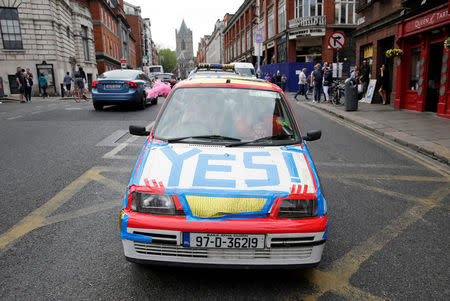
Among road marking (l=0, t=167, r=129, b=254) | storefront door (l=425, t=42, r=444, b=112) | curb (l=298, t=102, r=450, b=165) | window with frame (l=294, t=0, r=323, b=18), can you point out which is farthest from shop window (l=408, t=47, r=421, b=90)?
window with frame (l=294, t=0, r=323, b=18)

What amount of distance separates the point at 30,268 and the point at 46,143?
5562mm

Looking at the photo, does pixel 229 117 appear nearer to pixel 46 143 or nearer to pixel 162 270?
pixel 162 270

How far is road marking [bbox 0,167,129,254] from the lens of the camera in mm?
3361

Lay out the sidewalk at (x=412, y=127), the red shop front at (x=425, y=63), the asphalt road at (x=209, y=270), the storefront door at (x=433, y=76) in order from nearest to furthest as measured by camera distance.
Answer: the asphalt road at (x=209, y=270)
the sidewalk at (x=412, y=127)
the red shop front at (x=425, y=63)
the storefront door at (x=433, y=76)

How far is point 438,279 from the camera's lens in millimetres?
2771

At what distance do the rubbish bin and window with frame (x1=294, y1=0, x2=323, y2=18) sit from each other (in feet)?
70.1

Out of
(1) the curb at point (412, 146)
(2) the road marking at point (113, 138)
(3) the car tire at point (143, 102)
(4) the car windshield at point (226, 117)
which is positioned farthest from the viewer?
(3) the car tire at point (143, 102)

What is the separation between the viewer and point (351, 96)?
14078 millimetres

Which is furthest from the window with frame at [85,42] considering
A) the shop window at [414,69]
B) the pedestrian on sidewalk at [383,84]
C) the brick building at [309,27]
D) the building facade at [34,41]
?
the shop window at [414,69]

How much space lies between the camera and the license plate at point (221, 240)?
2391 millimetres

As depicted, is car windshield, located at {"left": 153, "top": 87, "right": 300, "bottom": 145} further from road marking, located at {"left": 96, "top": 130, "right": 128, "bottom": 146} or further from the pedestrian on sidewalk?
the pedestrian on sidewalk

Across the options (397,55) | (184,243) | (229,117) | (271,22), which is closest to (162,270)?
(184,243)

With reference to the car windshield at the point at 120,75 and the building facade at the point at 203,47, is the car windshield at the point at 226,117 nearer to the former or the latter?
the car windshield at the point at 120,75

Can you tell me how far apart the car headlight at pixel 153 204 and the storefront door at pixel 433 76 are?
43.0 ft
